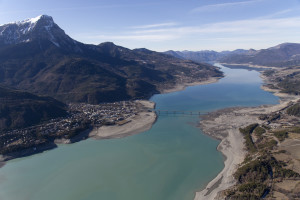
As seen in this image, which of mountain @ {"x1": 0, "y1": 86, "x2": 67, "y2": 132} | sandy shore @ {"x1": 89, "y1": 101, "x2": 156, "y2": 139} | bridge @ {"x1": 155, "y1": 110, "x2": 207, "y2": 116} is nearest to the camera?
sandy shore @ {"x1": 89, "y1": 101, "x2": 156, "y2": 139}

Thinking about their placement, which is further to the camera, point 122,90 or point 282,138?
point 122,90

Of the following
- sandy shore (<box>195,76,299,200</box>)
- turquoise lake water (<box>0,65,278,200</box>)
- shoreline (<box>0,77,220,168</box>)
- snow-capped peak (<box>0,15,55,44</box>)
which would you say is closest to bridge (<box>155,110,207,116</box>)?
shoreline (<box>0,77,220,168</box>)

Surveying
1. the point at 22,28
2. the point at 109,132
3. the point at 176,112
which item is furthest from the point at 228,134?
the point at 22,28

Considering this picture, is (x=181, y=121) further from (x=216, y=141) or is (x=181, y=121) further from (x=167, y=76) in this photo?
(x=167, y=76)

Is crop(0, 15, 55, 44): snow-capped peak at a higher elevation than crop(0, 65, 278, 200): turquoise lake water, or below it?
higher

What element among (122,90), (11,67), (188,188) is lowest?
(188,188)

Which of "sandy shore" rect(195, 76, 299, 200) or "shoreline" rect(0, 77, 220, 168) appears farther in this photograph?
"shoreline" rect(0, 77, 220, 168)

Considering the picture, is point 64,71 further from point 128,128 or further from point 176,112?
point 128,128

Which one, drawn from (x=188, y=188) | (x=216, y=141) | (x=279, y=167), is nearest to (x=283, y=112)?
(x=216, y=141)

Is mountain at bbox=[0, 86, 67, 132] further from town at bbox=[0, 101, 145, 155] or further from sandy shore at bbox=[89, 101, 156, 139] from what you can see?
sandy shore at bbox=[89, 101, 156, 139]
